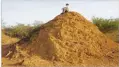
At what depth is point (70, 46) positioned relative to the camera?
6867 mm

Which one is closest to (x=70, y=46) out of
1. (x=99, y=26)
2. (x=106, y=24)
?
(x=99, y=26)

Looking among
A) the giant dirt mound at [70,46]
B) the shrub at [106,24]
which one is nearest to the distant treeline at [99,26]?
the shrub at [106,24]

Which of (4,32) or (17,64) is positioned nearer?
(17,64)

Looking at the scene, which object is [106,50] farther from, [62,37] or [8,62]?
[8,62]

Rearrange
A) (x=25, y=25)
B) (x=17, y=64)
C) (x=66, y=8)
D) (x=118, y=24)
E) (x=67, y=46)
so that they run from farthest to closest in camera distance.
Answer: (x=25, y=25), (x=118, y=24), (x=66, y=8), (x=67, y=46), (x=17, y=64)

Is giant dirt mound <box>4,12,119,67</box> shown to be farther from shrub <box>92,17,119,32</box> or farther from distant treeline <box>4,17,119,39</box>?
shrub <box>92,17,119,32</box>

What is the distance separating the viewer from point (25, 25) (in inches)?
423

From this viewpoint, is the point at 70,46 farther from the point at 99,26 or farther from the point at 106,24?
the point at 106,24

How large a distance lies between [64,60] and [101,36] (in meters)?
1.34

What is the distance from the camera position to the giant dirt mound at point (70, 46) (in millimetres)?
6574

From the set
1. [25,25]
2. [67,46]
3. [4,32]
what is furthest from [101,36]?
[4,32]

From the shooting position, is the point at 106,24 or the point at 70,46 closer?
the point at 70,46

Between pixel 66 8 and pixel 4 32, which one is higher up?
pixel 66 8

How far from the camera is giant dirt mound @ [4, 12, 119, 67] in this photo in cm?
657
